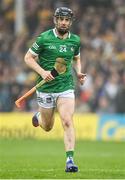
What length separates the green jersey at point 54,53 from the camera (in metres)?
13.4

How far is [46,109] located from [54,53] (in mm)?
1004

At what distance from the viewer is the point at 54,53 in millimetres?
13438

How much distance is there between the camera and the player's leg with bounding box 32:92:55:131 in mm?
13630

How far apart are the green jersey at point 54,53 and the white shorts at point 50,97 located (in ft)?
0.22

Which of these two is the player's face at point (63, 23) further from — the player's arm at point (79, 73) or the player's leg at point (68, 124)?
the player's leg at point (68, 124)

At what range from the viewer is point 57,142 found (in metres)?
24.0

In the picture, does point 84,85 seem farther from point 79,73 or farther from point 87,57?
point 79,73

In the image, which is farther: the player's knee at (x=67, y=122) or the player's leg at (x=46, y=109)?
the player's leg at (x=46, y=109)

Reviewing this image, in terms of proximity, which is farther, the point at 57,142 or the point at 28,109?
the point at 28,109

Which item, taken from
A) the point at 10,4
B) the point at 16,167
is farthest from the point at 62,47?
the point at 10,4

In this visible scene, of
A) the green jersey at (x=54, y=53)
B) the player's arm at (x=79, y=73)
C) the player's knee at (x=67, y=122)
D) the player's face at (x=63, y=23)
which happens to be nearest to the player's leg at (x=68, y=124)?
the player's knee at (x=67, y=122)

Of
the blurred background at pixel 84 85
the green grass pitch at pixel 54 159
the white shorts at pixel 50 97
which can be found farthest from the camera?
the blurred background at pixel 84 85

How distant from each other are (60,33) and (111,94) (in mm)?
11924

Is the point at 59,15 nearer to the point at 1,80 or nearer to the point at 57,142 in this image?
the point at 57,142
